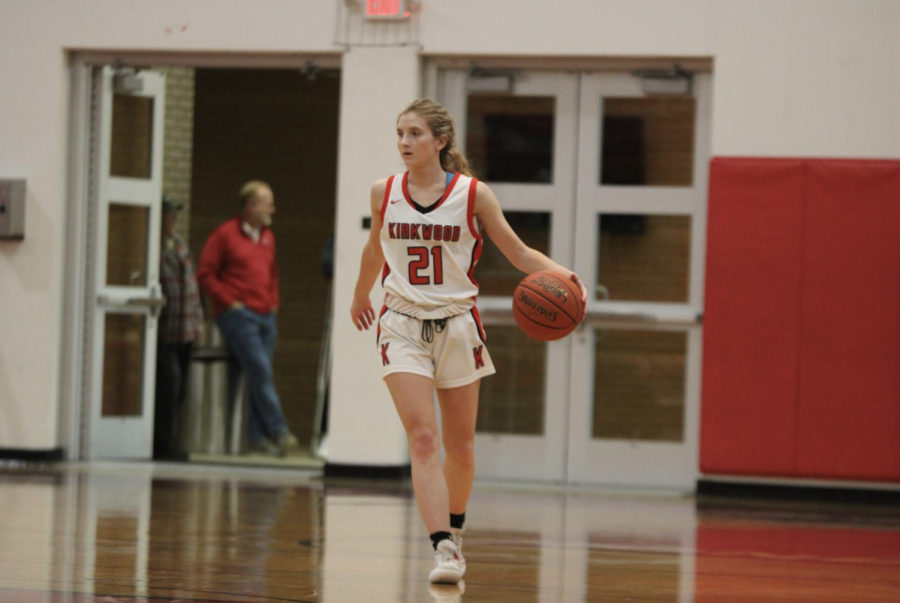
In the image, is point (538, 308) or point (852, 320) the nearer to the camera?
point (538, 308)

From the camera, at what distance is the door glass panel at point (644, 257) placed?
27.3 feet

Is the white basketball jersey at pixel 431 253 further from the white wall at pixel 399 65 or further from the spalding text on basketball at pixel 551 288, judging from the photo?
the white wall at pixel 399 65

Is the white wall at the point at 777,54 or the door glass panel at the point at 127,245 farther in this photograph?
the door glass panel at the point at 127,245

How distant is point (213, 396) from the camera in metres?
9.91

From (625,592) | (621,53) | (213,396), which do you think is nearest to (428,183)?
(625,592)

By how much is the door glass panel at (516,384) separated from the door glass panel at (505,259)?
253mm

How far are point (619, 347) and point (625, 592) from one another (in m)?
4.09

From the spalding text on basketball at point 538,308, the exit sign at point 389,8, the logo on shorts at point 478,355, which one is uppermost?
the exit sign at point 389,8

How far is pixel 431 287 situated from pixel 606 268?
13.3ft

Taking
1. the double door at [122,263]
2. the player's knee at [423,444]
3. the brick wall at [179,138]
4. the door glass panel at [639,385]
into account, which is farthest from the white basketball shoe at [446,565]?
the brick wall at [179,138]

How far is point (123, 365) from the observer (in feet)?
30.1

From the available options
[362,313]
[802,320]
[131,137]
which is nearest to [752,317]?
[802,320]

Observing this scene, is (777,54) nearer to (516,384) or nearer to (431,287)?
(516,384)

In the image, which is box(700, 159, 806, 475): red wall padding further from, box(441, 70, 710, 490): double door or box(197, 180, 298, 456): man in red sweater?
box(197, 180, 298, 456): man in red sweater
